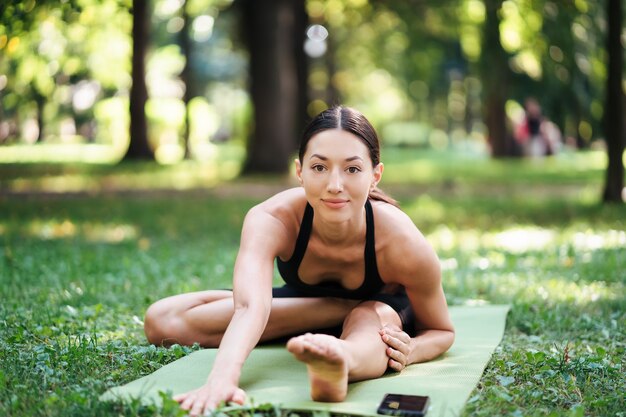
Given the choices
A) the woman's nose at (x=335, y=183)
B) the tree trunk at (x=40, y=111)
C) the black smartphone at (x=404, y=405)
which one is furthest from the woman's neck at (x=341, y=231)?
the tree trunk at (x=40, y=111)

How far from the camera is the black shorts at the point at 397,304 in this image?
4.14 m

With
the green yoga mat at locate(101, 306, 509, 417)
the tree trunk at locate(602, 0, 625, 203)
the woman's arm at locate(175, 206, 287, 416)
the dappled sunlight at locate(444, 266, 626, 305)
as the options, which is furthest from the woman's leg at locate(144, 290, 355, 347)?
the tree trunk at locate(602, 0, 625, 203)

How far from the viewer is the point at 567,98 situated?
1366 cm

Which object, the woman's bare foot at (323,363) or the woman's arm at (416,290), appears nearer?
the woman's bare foot at (323,363)

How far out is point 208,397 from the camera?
124 inches

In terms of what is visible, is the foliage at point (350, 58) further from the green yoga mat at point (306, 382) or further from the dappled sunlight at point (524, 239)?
the green yoga mat at point (306, 382)

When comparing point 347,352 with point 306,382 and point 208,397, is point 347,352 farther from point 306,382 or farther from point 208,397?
point 208,397

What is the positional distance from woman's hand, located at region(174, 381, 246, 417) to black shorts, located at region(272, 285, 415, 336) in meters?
1.15

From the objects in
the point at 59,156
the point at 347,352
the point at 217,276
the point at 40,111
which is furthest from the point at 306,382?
the point at 40,111

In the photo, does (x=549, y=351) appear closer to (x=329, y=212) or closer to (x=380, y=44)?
(x=329, y=212)

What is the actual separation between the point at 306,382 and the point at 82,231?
608cm

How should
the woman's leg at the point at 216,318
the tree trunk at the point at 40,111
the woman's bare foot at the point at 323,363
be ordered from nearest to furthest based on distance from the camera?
the woman's bare foot at the point at 323,363 < the woman's leg at the point at 216,318 < the tree trunk at the point at 40,111

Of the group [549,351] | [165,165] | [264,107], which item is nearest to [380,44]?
[165,165]

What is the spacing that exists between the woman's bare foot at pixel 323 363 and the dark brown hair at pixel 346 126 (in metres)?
0.97
